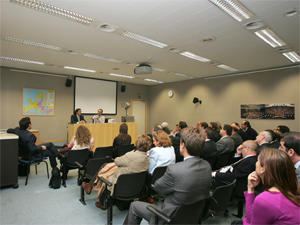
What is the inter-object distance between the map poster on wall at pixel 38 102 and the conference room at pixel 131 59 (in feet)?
0.39

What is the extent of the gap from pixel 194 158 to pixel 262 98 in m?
6.47

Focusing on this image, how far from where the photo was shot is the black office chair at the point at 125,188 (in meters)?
2.12

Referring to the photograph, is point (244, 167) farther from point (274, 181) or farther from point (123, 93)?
point (123, 93)

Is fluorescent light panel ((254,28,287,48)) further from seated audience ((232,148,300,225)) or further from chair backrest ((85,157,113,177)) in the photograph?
chair backrest ((85,157,113,177))

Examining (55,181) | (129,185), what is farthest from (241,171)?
(55,181)

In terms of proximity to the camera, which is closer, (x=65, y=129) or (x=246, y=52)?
(x=246, y=52)

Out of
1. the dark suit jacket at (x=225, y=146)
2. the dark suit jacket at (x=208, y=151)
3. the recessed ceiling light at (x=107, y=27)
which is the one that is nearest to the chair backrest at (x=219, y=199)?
the dark suit jacket at (x=208, y=151)

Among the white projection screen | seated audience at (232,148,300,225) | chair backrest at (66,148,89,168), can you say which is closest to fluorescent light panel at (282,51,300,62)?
seated audience at (232,148,300,225)

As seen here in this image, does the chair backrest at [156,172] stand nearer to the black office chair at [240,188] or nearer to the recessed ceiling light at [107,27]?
the black office chair at [240,188]

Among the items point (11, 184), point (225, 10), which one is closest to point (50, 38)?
point (11, 184)

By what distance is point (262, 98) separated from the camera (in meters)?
6.76

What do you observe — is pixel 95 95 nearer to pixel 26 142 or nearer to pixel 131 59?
pixel 131 59

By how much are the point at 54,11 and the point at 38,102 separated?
5611 mm

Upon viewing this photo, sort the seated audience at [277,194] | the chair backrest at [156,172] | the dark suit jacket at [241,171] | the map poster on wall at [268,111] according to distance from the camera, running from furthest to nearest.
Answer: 1. the map poster on wall at [268,111]
2. the chair backrest at [156,172]
3. the dark suit jacket at [241,171]
4. the seated audience at [277,194]
